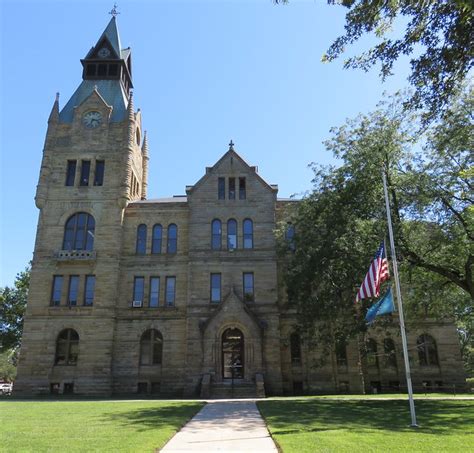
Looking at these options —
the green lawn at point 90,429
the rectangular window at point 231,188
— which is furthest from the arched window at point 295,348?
the green lawn at point 90,429

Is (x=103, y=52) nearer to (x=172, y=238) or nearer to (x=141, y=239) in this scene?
(x=141, y=239)

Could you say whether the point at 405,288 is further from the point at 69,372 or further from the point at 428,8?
the point at 69,372

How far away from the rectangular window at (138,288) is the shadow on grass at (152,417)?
14.5 metres

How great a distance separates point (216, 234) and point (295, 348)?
33.0 ft

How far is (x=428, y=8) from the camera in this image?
9.37 metres

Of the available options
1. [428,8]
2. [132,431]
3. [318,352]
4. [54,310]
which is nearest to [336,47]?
[428,8]

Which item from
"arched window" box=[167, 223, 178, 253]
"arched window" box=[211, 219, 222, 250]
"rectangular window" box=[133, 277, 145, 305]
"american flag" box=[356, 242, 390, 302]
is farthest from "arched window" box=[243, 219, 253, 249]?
"american flag" box=[356, 242, 390, 302]

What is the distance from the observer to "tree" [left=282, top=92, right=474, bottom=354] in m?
20.5

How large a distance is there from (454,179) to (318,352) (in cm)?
1518

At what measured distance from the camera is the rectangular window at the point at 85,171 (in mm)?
34469

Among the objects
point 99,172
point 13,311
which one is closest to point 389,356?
point 99,172

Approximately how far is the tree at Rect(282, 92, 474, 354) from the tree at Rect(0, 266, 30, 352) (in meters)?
35.9

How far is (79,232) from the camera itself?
32.8 meters

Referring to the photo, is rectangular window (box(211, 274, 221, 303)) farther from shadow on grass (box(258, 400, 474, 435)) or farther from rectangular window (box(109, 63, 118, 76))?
rectangular window (box(109, 63, 118, 76))
